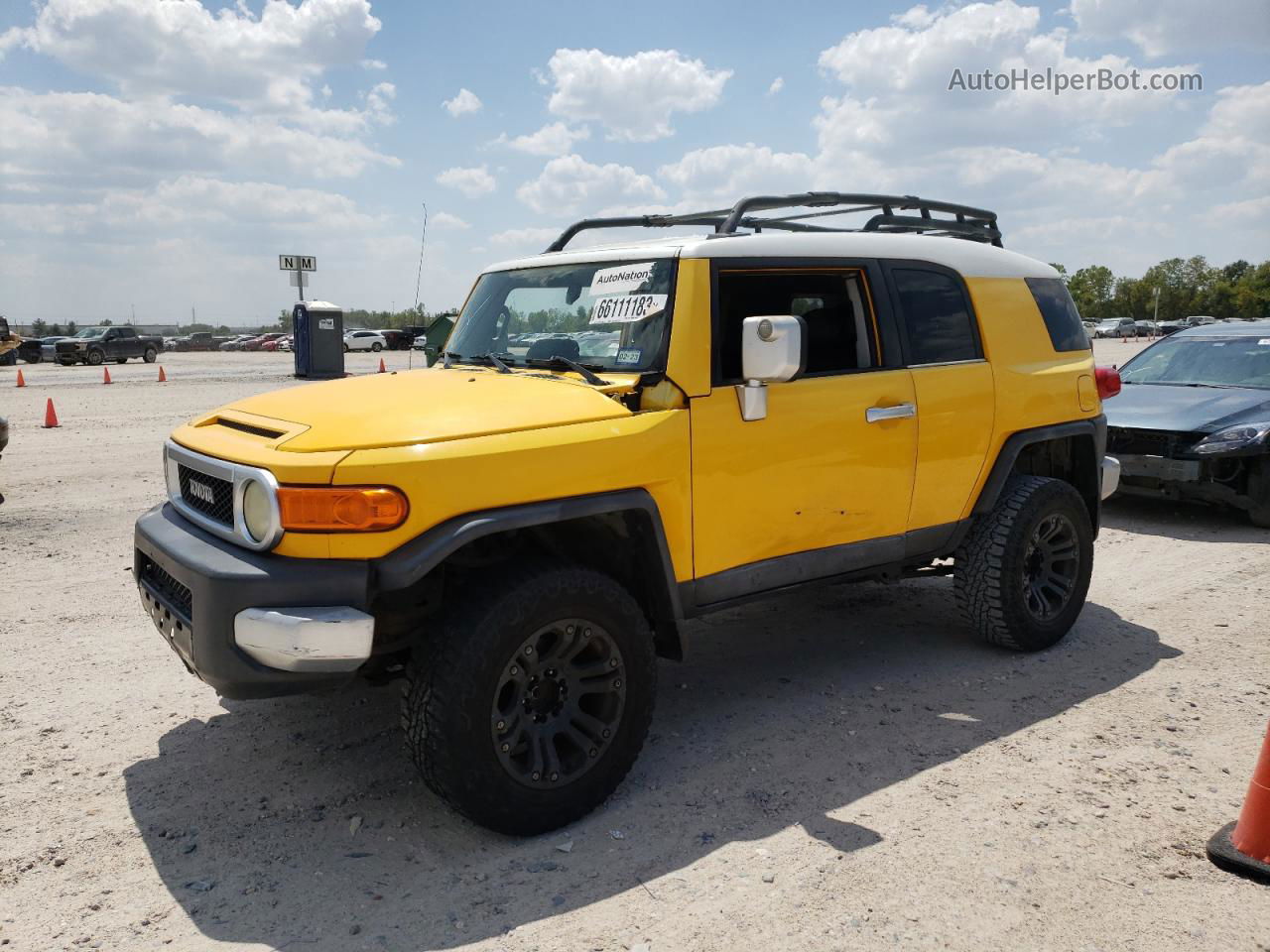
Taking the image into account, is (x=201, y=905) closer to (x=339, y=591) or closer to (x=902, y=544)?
(x=339, y=591)

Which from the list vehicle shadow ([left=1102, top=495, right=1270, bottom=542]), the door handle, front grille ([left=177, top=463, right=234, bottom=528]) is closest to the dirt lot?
front grille ([left=177, top=463, right=234, bottom=528])

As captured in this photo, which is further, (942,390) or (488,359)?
(942,390)

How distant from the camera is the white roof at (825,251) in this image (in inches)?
158

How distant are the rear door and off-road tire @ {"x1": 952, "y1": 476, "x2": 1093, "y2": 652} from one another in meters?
0.25

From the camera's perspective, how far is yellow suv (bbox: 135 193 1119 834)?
10.2 ft

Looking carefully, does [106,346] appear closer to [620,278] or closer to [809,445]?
[620,278]

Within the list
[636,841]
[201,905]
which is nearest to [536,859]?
[636,841]

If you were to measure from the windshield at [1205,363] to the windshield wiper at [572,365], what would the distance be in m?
7.62

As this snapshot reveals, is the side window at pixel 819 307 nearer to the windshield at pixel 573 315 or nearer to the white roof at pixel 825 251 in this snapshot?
the white roof at pixel 825 251

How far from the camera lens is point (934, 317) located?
15.5ft

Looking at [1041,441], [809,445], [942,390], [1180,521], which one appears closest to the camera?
[809,445]

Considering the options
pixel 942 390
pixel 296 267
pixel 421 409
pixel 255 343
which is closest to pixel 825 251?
pixel 942 390

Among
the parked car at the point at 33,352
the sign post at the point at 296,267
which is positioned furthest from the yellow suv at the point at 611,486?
the parked car at the point at 33,352

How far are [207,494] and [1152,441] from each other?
7.61 meters
